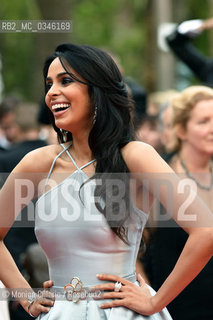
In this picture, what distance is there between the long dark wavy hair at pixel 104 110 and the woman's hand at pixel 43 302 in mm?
422

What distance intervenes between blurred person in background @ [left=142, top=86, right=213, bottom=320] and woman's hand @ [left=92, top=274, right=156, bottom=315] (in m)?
1.18

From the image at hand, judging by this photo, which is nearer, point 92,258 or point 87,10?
point 92,258

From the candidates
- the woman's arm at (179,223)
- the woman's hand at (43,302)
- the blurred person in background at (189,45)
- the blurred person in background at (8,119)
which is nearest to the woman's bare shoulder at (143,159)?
the woman's arm at (179,223)

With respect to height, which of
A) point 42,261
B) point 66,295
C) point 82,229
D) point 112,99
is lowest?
point 42,261

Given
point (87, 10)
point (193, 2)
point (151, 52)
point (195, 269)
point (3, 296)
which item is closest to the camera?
point (195, 269)

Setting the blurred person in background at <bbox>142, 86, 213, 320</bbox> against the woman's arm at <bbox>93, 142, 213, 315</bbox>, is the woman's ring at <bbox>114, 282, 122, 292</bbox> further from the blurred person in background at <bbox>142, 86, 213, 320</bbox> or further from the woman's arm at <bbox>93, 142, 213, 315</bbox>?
the blurred person in background at <bbox>142, 86, 213, 320</bbox>

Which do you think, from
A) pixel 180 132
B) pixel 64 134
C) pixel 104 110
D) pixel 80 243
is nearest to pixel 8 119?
pixel 180 132

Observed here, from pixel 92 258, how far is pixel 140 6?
66.6 feet

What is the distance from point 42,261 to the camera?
496 centimetres

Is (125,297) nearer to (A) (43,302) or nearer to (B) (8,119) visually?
(A) (43,302)

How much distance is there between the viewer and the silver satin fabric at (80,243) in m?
3.22

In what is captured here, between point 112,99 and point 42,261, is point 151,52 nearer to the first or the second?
point 42,261

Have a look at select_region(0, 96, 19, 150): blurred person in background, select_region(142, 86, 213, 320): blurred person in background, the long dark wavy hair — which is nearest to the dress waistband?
the long dark wavy hair

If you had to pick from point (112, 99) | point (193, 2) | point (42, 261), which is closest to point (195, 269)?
point (112, 99)
